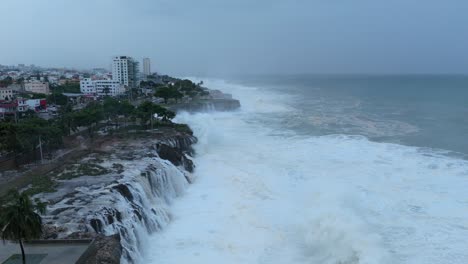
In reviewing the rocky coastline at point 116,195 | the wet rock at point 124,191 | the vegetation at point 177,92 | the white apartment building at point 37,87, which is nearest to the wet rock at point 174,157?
the rocky coastline at point 116,195

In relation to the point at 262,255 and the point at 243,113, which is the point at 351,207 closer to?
the point at 262,255

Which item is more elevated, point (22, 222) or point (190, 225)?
point (22, 222)

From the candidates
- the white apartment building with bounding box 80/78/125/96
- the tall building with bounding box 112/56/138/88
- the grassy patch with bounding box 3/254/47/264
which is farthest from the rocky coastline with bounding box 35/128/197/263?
the tall building with bounding box 112/56/138/88

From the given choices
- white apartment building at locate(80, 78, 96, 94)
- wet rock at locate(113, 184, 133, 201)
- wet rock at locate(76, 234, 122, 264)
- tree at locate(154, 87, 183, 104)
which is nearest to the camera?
wet rock at locate(76, 234, 122, 264)

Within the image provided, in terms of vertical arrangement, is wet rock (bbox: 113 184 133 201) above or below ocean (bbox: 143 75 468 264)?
above

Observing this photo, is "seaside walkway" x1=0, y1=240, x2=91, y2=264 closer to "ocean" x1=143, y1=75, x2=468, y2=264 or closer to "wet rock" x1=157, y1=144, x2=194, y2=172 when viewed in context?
"ocean" x1=143, y1=75, x2=468, y2=264

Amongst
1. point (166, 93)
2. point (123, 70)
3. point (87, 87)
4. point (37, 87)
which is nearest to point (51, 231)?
point (166, 93)

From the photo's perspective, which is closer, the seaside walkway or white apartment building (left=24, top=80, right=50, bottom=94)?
the seaside walkway

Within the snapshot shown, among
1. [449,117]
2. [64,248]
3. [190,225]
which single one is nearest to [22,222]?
[64,248]

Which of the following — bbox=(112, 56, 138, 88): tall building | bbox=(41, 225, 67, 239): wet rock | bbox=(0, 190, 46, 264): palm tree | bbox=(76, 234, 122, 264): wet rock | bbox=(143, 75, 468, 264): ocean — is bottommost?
bbox=(143, 75, 468, 264): ocean

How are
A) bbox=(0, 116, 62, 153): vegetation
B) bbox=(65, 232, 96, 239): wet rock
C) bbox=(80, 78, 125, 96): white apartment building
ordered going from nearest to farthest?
1. bbox=(65, 232, 96, 239): wet rock
2. bbox=(0, 116, 62, 153): vegetation
3. bbox=(80, 78, 125, 96): white apartment building
